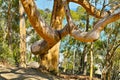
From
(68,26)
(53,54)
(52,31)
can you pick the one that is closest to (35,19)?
(52,31)

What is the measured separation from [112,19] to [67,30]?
2.56 ft

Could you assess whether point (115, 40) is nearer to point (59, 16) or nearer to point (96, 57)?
point (59, 16)

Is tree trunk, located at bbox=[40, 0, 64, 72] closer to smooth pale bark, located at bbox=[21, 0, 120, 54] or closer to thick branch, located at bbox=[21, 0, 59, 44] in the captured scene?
smooth pale bark, located at bbox=[21, 0, 120, 54]

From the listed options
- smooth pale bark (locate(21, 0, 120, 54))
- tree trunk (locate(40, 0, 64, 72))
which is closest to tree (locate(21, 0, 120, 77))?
smooth pale bark (locate(21, 0, 120, 54))

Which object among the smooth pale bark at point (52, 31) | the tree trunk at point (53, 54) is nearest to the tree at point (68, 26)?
the smooth pale bark at point (52, 31)

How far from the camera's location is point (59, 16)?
32.6 ft

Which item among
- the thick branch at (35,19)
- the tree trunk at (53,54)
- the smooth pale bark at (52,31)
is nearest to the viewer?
the smooth pale bark at (52,31)

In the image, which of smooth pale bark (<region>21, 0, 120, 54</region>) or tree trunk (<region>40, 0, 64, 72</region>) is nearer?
smooth pale bark (<region>21, 0, 120, 54</region>)

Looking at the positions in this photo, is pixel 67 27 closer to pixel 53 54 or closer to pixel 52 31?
pixel 52 31

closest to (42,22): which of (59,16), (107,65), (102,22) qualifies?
(102,22)

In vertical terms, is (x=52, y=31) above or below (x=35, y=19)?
below

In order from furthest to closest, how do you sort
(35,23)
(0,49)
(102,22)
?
(0,49) < (35,23) < (102,22)

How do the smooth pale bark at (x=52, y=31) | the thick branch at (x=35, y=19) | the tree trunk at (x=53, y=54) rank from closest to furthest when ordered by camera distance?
1. the smooth pale bark at (x=52, y=31)
2. the thick branch at (x=35, y=19)
3. the tree trunk at (x=53, y=54)

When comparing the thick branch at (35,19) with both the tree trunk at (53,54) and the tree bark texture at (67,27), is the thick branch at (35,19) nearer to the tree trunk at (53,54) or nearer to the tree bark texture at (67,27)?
the tree bark texture at (67,27)
